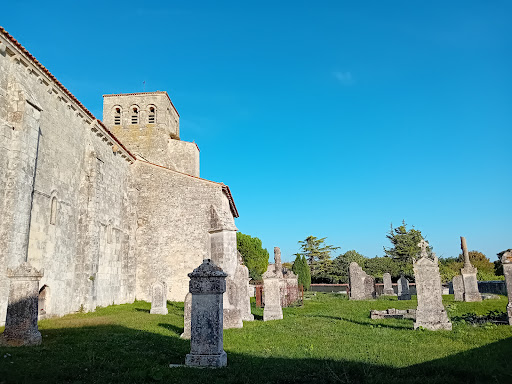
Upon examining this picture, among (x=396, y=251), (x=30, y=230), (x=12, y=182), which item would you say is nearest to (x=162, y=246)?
(x=30, y=230)

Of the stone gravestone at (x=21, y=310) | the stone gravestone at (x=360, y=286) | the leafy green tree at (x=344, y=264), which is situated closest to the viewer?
the stone gravestone at (x=21, y=310)

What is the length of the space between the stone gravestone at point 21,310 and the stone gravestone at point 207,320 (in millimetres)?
3950

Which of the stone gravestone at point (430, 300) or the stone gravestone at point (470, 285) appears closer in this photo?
the stone gravestone at point (430, 300)

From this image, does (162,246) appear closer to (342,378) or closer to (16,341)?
(16,341)

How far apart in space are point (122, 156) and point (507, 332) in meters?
21.7

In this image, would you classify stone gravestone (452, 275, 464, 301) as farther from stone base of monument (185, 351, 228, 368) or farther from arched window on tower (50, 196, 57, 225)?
arched window on tower (50, 196, 57, 225)

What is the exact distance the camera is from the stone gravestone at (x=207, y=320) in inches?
252

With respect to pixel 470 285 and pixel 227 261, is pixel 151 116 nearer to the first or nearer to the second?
pixel 227 261

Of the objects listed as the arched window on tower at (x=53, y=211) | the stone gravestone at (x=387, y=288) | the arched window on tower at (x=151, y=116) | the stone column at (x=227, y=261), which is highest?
the arched window on tower at (x=151, y=116)

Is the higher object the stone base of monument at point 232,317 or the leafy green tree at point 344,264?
the leafy green tree at point 344,264

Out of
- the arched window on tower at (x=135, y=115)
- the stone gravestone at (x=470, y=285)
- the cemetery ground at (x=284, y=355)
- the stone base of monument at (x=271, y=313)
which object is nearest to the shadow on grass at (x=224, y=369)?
the cemetery ground at (x=284, y=355)

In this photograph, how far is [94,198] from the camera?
61.6ft

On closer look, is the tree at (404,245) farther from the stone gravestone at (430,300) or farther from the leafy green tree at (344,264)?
the stone gravestone at (430,300)

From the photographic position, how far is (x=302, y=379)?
5379 millimetres
